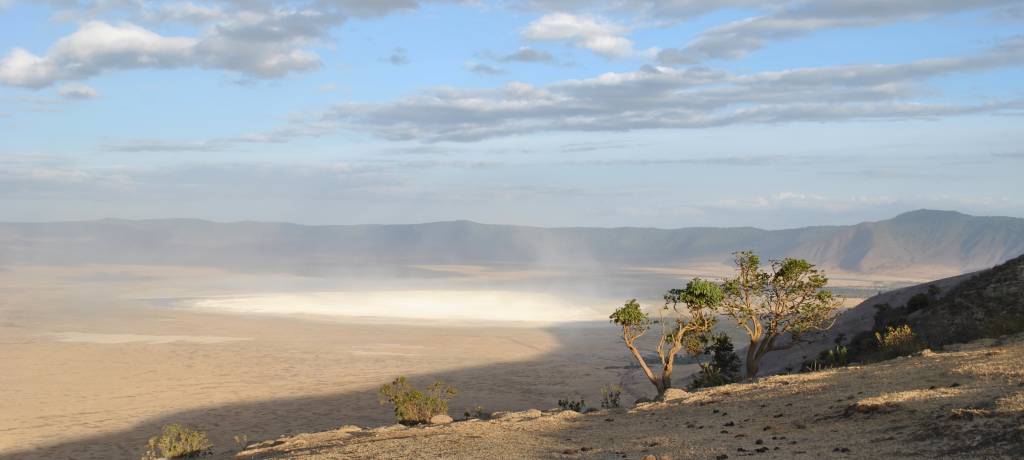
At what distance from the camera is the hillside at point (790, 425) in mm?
10836

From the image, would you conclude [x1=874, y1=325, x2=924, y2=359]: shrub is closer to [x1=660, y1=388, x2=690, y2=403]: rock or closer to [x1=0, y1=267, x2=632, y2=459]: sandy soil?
[x1=660, y1=388, x2=690, y2=403]: rock

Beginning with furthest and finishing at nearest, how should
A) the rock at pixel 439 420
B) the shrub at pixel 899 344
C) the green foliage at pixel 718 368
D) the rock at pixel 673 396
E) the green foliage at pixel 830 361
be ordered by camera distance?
the green foliage at pixel 718 368, the green foliage at pixel 830 361, the shrub at pixel 899 344, the rock at pixel 439 420, the rock at pixel 673 396

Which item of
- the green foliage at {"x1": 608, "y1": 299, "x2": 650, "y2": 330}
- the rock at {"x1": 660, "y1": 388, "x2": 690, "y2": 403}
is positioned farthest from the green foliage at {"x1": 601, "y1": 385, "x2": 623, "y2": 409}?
the rock at {"x1": 660, "y1": 388, "x2": 690, "y2": 403}

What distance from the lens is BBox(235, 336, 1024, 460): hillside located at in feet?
35.6

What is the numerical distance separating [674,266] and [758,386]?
155 m

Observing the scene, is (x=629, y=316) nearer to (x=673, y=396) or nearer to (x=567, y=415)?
(x=673, y=396)

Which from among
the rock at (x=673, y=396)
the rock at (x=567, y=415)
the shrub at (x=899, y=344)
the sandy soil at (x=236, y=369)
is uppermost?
the shrub at (x=899, y=344)

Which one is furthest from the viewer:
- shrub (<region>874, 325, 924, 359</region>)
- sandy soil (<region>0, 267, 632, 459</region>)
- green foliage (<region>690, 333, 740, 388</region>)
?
sandy soil (<region>0, 267, 632, 459</region>)

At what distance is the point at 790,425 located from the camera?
13133mm

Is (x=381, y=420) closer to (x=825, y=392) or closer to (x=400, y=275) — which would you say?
(x=825, y=392)

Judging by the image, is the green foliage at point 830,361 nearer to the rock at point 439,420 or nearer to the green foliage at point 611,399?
the green foliage at point 611,399

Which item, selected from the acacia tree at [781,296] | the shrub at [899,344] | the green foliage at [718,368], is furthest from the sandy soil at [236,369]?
the shrub at [899,344]

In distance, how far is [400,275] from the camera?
417 feet

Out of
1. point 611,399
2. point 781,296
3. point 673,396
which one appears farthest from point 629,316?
point 611,399
